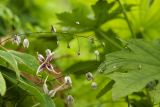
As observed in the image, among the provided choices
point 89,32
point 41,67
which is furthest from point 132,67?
point 89,32

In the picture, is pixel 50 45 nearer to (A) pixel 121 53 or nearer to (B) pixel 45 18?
(A) pixel 121 53

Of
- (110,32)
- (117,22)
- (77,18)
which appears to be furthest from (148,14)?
(77,18)

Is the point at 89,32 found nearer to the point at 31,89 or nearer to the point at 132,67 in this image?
the point at 132,67

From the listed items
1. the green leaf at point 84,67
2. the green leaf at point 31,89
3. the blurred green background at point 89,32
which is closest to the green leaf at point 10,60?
the green leaf at point 31,89

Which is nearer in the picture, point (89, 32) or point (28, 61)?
point (28, 61)

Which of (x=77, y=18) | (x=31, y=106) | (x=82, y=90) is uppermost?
(x=77, y=18)
